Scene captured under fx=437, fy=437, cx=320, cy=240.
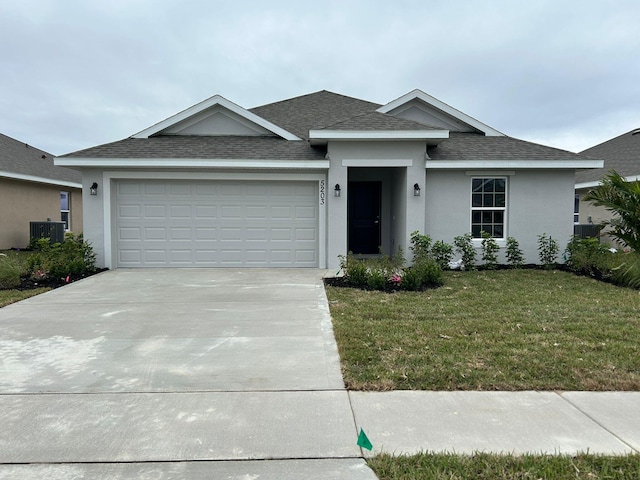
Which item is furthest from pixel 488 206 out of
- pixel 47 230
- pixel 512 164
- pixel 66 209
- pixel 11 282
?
pixel 66 209

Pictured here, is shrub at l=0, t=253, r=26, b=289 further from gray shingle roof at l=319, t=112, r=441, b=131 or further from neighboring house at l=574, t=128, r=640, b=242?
neighboring house at l=574, t=128, r=640, b=242

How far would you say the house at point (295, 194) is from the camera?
35.9ft

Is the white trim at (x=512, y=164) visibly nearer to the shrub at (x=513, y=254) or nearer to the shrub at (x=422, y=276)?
the shrub at (x=513, y=254)

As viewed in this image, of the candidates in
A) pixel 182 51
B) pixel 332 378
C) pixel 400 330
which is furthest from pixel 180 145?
pixel 332 378

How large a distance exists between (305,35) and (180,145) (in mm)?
7138

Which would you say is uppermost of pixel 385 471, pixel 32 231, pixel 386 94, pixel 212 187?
pixel 386 94

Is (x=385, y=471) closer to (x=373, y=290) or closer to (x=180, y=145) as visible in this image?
(x=373, y=290)

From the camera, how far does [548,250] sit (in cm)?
1148

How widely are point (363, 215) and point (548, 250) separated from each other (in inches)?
209

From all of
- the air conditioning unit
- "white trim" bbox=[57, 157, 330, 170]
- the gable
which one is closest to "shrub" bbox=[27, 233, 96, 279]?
"white trim" bbox=[57, 157, 330, 170]

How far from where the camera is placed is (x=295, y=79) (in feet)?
71.6

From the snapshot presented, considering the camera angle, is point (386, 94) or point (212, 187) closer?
point (212, 187)

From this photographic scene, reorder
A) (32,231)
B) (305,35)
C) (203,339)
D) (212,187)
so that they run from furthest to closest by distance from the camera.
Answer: (32,231)
(305,35)
(212,187)
(203,339)

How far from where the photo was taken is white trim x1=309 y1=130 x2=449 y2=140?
10.5 meters
